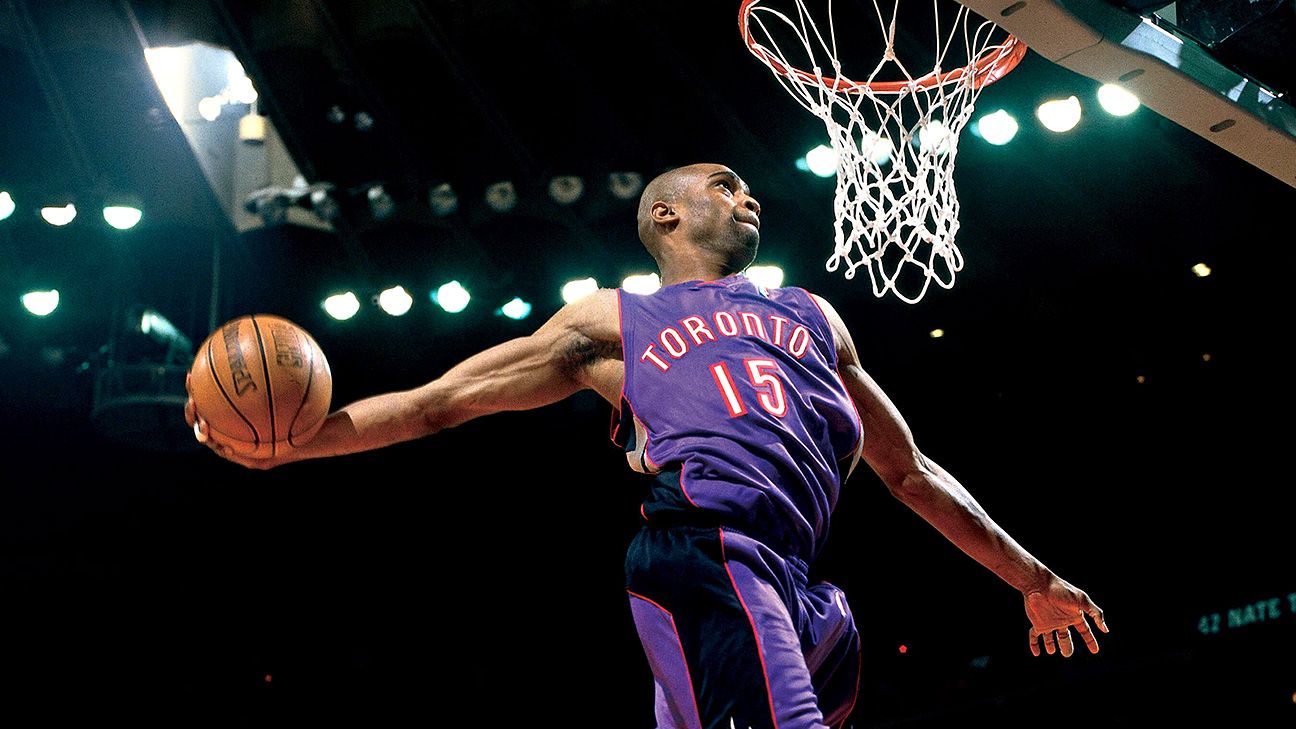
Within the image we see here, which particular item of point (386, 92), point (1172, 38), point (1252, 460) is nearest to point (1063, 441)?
point (1252, 460)

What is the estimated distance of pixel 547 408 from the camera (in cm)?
955

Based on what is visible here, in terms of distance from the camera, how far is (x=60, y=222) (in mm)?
7453

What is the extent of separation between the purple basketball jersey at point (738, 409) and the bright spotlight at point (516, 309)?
5.17 m

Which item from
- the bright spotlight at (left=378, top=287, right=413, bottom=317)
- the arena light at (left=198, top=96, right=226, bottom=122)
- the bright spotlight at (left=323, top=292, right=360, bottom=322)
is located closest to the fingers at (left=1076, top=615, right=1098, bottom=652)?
the arena light at (left=198, top=96, right=226, bottom=122)

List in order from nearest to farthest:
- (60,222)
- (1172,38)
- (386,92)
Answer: (1172,38) < (386,92) < (60,222)

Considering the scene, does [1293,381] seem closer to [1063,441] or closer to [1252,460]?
[1252,460]

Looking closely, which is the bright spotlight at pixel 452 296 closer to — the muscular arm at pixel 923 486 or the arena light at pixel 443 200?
the arena light at pixel 443 200

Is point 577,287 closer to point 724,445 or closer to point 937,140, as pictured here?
point 937,140

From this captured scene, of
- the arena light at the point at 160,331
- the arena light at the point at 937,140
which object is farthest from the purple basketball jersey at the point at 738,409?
the arena light at the point at 160,331

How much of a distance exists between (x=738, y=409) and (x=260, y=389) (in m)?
0.95

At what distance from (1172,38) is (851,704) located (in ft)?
7.28

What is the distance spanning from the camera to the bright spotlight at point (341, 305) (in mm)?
8047

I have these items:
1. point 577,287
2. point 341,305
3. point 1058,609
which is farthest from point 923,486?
point 341,305

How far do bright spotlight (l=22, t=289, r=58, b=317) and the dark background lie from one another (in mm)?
107
